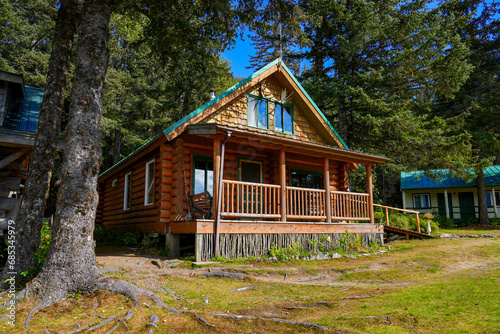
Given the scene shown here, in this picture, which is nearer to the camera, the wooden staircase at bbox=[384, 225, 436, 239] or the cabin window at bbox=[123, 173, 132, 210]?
the cabin window at bbox=[123, 173, 132, 210]

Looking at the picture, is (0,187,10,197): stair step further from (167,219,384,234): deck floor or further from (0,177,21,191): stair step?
(167,219,384,234): deck floor

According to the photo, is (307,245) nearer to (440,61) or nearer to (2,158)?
(2,158)

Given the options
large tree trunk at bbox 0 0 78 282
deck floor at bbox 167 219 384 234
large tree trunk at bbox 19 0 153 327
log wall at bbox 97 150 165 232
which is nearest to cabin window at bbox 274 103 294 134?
deck floor at bbox 167 219 384 234

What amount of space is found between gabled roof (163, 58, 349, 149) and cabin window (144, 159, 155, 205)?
265 cm

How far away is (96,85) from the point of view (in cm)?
607

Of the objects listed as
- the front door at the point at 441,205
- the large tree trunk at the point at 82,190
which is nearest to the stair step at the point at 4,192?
the large tree trunk at the point at 82,190

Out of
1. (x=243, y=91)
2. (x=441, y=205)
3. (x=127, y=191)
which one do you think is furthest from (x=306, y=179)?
(x=441, y=205)

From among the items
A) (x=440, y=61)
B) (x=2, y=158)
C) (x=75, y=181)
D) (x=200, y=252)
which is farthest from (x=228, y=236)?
(x=440, y=61)

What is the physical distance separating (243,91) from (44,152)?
25.4 ft

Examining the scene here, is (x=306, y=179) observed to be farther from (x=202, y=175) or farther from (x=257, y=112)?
(x=202, y=175)

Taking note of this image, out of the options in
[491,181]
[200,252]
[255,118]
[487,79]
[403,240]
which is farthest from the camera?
[491,181]

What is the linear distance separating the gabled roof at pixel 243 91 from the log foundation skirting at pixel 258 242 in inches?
136

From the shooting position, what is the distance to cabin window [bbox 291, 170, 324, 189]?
14.2 m

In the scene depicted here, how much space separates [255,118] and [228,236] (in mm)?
5798
